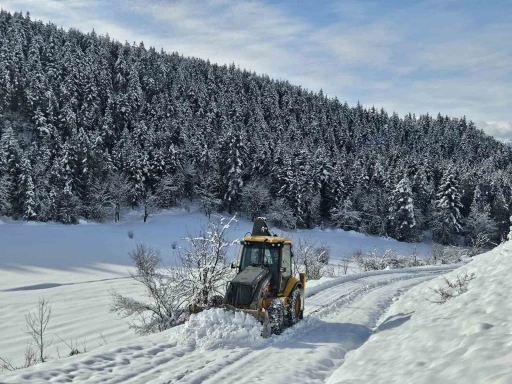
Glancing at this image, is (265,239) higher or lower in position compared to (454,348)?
higher

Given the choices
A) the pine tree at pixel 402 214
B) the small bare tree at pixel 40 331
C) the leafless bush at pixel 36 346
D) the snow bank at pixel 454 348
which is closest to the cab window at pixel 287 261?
the snow bank at pixel 454 348

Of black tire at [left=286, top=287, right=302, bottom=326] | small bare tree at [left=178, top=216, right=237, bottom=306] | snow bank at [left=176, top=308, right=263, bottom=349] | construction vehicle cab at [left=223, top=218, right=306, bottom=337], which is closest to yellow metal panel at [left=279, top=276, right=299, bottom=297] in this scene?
construction vehicle cab at [left=223, top=218, right=306, bottom=337]

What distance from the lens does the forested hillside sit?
2312 inches

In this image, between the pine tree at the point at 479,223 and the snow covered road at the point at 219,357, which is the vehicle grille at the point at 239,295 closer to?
the snow covered road at the point at 219,357

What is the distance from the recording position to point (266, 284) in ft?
39.5

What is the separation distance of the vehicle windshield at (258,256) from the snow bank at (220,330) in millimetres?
2073

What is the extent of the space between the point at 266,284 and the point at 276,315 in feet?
3.10

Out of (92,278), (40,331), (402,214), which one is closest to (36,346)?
(40,331)

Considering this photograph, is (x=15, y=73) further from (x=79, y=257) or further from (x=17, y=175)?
(x=79, y=257)

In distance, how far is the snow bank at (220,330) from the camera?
33.7 ft

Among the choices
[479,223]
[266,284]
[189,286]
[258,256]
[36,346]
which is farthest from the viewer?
[479,223]

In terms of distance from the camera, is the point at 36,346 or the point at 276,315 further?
the point at 36,346

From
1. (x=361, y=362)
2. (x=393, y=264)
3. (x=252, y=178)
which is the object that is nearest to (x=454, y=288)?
(x=361, y=362)

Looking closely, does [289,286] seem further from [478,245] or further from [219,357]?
[478,245]
